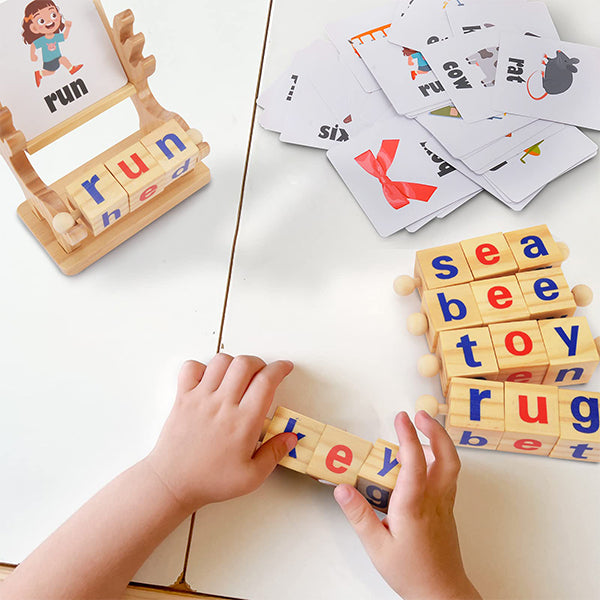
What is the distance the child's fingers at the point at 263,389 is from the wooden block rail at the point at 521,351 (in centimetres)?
18

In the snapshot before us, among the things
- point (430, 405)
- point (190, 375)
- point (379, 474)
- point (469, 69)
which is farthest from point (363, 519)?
point (469, 69)

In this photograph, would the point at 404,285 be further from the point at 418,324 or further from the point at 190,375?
the point at 190,375

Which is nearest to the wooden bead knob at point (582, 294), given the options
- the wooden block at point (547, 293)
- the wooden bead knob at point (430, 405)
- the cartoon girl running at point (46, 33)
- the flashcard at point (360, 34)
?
the wooden block at point (547, 293)

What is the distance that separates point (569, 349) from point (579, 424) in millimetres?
91

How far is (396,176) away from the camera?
3.36 ft

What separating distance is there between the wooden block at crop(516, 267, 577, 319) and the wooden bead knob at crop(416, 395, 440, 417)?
0.17 meters

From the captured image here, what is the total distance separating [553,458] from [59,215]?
682 millimetres

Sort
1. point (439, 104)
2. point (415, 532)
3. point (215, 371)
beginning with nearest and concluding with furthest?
point (415, 532) < point (215, 371) < point (439, 104)

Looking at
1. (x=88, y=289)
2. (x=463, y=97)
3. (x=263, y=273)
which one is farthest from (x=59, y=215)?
(x=463, y=97)

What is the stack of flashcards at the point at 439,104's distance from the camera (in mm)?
1019

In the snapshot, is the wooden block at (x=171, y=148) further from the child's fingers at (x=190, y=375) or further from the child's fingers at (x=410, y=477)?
the child's fingers at (x=410, y=477)

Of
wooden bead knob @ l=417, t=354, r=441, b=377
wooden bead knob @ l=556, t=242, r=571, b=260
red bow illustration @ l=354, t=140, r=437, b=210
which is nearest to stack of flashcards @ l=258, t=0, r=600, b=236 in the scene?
red bow illustration @ l=354, t=140, r=437, b=210

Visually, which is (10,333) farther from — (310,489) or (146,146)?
(310,489)

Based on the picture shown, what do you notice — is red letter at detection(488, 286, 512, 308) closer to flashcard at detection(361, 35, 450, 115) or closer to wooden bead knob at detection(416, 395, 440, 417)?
wooden bead knob at detection(416, 395, 440, 417)
